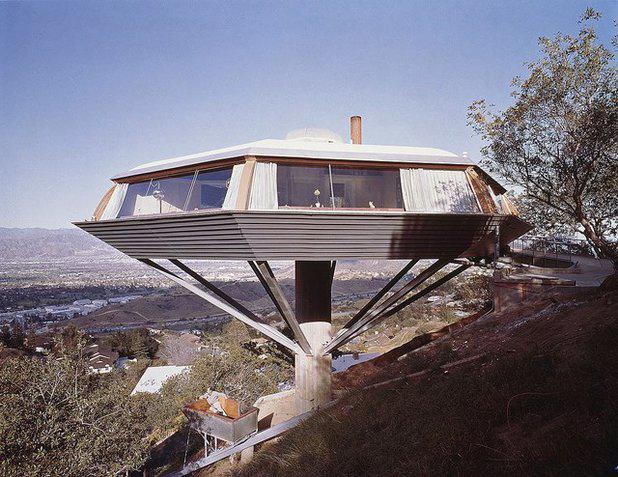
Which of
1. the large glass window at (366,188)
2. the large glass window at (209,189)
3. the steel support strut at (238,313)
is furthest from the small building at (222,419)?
the large glass window at (366,188)

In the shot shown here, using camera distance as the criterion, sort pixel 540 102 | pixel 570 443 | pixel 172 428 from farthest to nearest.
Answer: pixel 172 428
pixel 540 102
pixel 570 443

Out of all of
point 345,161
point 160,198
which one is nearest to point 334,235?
point 345,161

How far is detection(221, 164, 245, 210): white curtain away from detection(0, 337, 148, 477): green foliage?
250 inches

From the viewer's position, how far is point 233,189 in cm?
758

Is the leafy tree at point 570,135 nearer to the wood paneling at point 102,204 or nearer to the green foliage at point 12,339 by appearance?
the wood paneling at point 102,204

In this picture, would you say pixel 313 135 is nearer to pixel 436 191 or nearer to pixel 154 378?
pixel 436 191

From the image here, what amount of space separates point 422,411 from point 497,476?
7.62 ft

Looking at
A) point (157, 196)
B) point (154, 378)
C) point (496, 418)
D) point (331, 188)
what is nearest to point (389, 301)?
point (331, 188)

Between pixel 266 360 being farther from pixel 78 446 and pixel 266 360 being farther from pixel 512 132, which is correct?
pixel 512 132

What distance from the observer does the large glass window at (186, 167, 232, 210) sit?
802 centimetres

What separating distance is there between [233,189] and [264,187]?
639mm

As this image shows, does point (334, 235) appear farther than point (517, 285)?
No

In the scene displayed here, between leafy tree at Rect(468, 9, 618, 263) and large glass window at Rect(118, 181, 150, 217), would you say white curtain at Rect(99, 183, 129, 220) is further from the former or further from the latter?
leafy tree at Rect(468, 9, 618, 263)

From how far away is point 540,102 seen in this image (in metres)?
14.3
